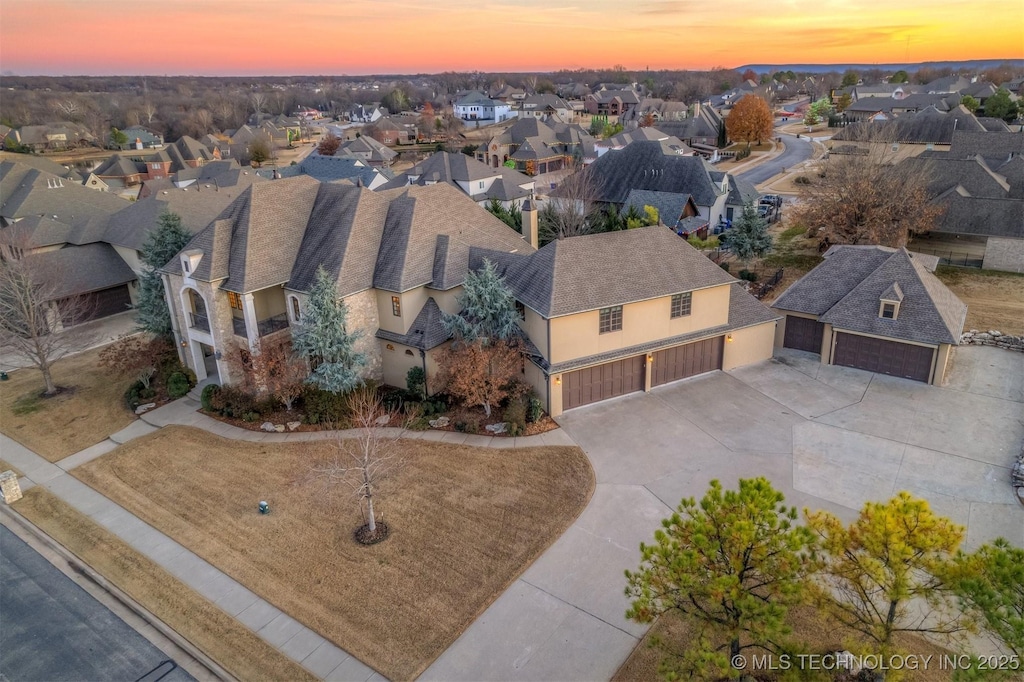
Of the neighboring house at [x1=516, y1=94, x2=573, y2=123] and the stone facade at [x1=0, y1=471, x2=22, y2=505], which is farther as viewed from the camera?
the neighboring house at [x1=516, y1=94, x2=573, y2=123]

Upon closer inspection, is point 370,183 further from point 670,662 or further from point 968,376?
point 670,662

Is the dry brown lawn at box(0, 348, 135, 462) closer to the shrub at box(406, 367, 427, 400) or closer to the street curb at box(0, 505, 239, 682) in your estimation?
the street curb at box(0, 505, 239, 682)

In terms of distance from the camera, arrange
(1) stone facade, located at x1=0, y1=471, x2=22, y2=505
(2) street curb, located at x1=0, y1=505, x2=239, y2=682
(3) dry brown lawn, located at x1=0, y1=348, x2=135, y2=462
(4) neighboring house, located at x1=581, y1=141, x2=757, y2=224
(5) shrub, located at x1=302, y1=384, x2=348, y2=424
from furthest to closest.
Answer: (4) neighboring house, located at x1=581, y1=141, x2=757, y2=224, (3) dry brown lawn, located at x1=0, y1=348, x2=135, y2=462, (5) shrub, located at x1=302, y1=384, x2=348, y2=424, (1) stone facade, located at x1=0, y1=471, x2=22, y2=505, (2) street curb, located at x1=0, y1=505, x2=239, y2=682

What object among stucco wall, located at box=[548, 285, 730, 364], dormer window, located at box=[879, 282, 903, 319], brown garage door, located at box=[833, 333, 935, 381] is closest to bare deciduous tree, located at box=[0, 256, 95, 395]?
stucco wall, located at box=[548, 285, 730, 364]

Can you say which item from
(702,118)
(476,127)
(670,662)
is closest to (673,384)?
(670,662)

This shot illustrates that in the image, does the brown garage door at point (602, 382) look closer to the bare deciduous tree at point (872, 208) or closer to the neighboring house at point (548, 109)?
the bare deciduous tree at point (872, 208)

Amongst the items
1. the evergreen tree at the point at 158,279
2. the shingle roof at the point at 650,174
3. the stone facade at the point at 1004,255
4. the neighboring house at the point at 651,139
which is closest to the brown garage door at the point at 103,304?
the evergreen tree at the point at 158,279
